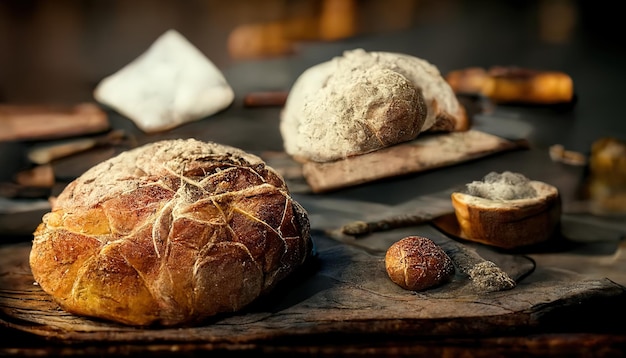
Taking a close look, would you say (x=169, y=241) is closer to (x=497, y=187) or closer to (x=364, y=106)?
(x=364, y=106)

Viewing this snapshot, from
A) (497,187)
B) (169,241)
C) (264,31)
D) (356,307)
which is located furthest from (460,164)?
(169,241)

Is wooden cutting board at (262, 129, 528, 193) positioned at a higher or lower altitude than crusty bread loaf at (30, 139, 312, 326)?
higher

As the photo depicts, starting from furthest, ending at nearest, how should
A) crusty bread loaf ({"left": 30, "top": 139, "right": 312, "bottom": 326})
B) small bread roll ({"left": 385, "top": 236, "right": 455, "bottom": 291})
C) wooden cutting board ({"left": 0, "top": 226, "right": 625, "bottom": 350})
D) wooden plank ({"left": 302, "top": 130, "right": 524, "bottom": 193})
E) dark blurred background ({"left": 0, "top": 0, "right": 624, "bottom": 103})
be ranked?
dark blurred background ({"left": 0, "top": 0, "right": 624, "bottom": 103})
wooden plank ({"left": 302, "top": 130, "right": 524, "bottom": 193})
small bread roll ({"left": 385, "top": 236, "right": 455, "bottom": 291})
crusty bread loaf ({"left": 30, "top": 139, "right": 312, "bottom": 326})
wooden cutting board ({"left": 0, "top": 226, "right": 625, "bottom": 350})

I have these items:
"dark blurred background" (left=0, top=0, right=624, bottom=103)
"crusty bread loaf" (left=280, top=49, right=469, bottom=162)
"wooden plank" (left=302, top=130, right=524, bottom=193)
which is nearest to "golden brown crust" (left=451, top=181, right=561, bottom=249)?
"wooden plank" (left=302, top=130, right=524, bottom=193)

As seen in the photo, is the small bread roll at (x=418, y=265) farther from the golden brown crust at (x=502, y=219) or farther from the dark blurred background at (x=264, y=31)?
the dark blurred background at (x=264, y=31)

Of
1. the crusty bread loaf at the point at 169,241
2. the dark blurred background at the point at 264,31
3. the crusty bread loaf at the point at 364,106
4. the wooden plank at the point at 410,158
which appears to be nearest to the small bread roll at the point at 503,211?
the wooden plank at the point at 410,158

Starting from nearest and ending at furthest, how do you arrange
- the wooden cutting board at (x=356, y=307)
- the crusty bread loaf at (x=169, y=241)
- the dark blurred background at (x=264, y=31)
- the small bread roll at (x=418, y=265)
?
the wooden cutting board at (x=356, y=307) → the crusty bread loaf at (x=169, y=241) → the small bread roll at (x=418, y=265) → the dark blurred background at (x=264, y=31)

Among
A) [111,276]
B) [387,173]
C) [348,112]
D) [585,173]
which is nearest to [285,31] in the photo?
[348,112]

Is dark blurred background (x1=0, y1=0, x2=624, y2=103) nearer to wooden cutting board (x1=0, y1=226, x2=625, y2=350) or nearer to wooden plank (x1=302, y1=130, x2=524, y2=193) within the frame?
wooden plank (x1=302, y1=130, x2=524, y2=193)
